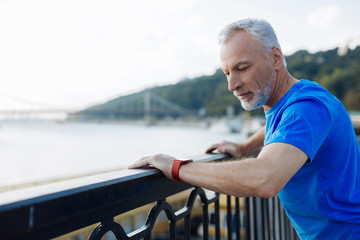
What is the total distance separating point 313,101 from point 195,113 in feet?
126

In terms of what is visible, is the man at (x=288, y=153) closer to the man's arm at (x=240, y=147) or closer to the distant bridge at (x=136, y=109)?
the man's arm at (x=240, y=147)

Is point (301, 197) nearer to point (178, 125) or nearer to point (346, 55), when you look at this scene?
point (346, 55)

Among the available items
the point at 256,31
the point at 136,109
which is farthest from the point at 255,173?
the point at 136,109

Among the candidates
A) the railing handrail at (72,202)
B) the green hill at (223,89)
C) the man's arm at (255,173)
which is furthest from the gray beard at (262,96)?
the green hill at (223,89)

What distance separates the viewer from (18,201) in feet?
1.59

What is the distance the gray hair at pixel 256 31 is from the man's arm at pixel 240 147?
15.9 inches

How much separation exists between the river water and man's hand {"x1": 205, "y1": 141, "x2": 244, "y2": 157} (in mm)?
19912

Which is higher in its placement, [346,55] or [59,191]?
[346,55]

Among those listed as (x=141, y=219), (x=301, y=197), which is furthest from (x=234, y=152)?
(x=141, y=219)

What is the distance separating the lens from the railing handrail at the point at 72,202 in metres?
0.49

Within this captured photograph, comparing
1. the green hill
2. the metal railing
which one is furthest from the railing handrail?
the green hill

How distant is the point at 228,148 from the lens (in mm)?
1267

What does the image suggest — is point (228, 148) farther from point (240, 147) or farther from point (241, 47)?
point (241, 47)

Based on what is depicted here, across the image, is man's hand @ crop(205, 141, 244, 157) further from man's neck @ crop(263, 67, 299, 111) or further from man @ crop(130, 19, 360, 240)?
man's neck @ crop(263, 67, 299, 111)
